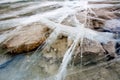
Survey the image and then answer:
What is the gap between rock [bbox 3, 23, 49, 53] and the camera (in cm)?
152

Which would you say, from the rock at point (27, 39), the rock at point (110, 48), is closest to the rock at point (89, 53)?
the rock at point (110, 48)

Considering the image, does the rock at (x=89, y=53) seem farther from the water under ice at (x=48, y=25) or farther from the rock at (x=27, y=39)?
the rock at (x=27, y=39)

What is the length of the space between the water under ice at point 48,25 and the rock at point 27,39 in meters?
0.05

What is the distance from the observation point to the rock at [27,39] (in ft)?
5.00

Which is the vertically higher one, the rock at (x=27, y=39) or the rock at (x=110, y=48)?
the rock at (x=27, y=39)

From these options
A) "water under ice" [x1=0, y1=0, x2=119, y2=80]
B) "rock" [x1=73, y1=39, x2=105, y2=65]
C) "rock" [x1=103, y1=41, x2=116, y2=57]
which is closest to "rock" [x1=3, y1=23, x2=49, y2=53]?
"water under ice" [x1=0, y1=0, x2=119, y2=80]

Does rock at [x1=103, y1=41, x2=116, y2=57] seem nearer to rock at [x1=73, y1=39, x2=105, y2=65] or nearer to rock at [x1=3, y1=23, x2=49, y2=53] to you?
rock at [x1=73, y1=39, x2=105, y2=65]

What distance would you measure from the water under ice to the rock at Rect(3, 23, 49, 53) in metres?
0.05

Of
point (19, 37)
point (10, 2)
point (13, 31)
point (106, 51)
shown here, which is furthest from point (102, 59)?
point (10, 2)

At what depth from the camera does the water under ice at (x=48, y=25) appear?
137 centimetres

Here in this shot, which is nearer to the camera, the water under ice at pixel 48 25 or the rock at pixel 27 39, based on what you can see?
the water under ice at pixel 48 25

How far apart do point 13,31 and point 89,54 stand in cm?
68

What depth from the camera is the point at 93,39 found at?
5.22 feet

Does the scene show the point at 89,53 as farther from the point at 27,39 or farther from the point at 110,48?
the point at 27,39
